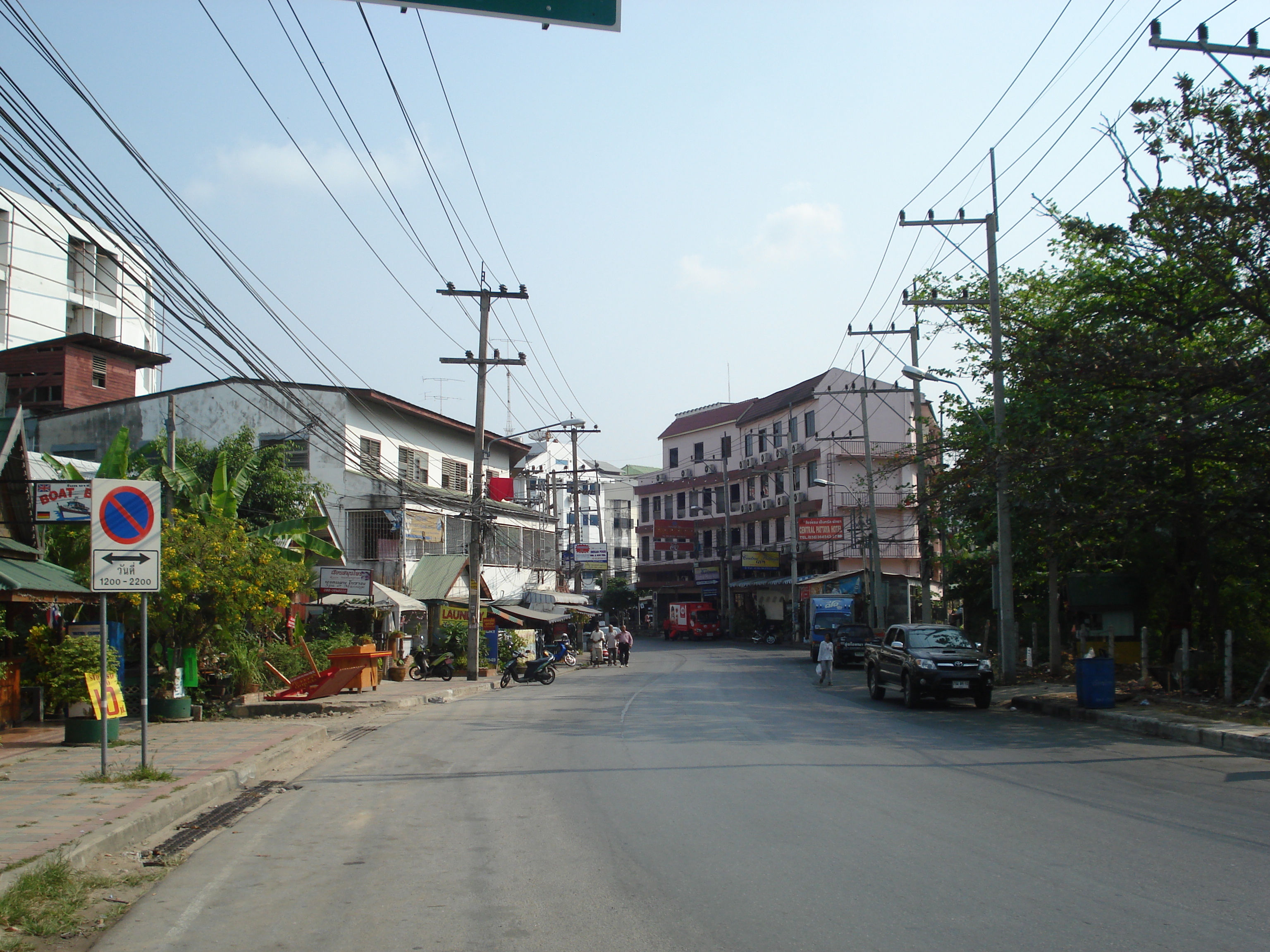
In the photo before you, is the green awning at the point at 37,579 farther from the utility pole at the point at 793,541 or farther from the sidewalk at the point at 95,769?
the utility pole at the point at 793,541

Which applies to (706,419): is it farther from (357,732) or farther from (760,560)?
(357,732)

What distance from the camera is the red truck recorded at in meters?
73.2

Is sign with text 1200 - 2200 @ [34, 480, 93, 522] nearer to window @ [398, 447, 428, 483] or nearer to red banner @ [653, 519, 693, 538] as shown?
window @ [398, 447, 428, 483]

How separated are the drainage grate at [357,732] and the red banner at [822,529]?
125 ft

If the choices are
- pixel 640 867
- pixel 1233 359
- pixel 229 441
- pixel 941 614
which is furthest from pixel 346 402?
pixel 640 867

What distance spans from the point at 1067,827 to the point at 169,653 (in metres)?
15.6

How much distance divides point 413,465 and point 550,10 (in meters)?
37.8

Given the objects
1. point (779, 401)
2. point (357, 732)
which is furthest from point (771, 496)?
point (357, 732)

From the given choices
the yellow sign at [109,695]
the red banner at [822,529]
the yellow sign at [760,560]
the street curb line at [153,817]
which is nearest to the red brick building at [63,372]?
the yellow sign at [109,695]

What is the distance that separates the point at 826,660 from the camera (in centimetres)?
2886

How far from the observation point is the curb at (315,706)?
20.4 metres

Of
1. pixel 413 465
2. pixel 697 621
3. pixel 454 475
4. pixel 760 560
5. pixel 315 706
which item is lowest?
pixel 697 621

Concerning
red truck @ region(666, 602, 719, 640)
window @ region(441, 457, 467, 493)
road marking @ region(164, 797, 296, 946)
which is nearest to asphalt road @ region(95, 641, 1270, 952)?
road marking @ region(164, 797, 296, 946)

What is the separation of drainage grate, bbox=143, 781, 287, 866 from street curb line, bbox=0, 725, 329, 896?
185 millimetres
